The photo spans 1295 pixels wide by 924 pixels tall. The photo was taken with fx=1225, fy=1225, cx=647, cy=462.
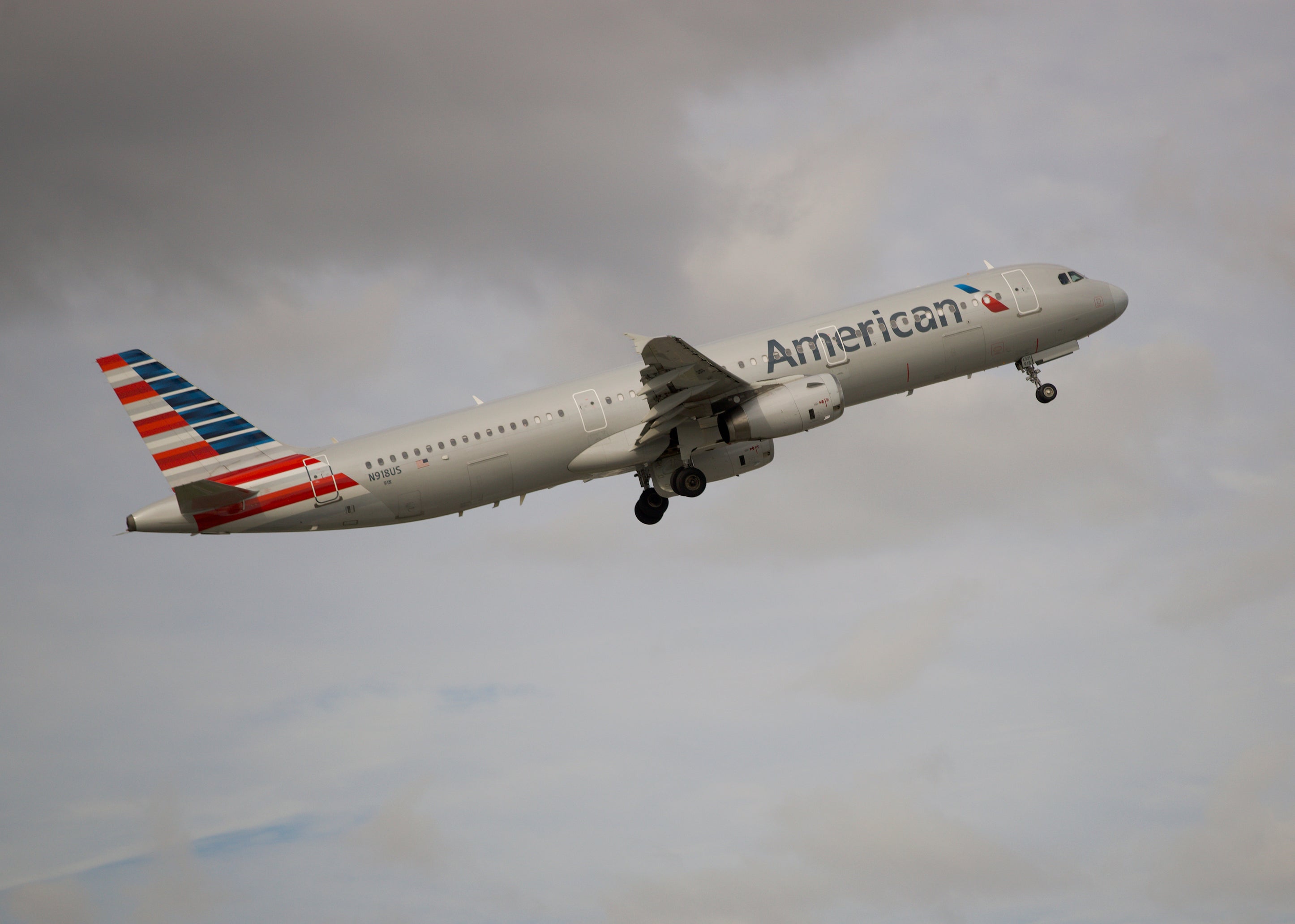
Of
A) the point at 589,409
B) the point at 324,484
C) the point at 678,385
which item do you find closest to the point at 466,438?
the point at 589,409

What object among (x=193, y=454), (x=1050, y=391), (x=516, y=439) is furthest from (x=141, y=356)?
(x=1050, y=391)

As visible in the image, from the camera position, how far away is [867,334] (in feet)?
154

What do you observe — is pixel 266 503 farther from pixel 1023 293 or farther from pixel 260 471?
pixel 1023 293

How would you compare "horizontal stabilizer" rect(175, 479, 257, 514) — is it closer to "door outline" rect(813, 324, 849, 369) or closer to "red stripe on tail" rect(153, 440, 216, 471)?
"red stripe on tail" rect(153, 440, 216, 471)

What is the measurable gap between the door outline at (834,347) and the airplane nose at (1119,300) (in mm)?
13278

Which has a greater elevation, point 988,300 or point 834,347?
point 988,300

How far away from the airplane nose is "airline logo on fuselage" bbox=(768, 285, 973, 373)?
6958 mm

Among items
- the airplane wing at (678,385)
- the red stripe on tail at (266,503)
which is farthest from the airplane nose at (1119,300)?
the red stripe on tail at (266,503)

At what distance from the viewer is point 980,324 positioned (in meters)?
48.2

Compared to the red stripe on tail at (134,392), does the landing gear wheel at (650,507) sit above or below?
below

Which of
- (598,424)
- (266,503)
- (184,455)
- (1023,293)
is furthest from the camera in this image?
(1023,293)

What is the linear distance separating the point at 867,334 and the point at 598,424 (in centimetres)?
1092

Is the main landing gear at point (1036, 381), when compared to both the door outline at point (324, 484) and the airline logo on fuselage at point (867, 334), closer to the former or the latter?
the airline logo on fuselage at point (867, 334)

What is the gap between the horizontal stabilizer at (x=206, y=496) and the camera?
40844 mm
